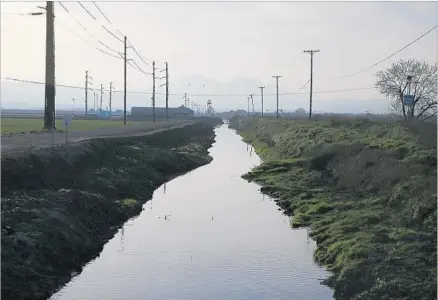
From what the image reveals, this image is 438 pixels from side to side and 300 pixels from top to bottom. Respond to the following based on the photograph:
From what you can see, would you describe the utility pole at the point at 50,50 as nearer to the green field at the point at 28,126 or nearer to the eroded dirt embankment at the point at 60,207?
the green field at the point at 28,126

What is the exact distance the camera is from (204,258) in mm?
18922

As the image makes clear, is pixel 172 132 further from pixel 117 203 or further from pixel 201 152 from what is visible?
pixel 117 203

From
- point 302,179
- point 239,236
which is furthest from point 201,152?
point 239,236

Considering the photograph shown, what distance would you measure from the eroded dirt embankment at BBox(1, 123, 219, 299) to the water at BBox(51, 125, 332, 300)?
1.89 ft

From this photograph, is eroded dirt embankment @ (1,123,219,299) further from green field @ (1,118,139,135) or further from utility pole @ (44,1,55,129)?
green field @ (1,118,139,135)

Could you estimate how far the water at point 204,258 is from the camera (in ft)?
50.9

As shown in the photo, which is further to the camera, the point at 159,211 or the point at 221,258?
the point at 159,211

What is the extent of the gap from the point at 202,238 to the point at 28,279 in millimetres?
8218

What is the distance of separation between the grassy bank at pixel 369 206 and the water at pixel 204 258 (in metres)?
0.87

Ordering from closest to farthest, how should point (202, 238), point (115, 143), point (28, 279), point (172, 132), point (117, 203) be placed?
1. point (28, 279)
2. point (202, 238)
3. point (117, 203)
4. point (115, 143)
5. point (172, 132)

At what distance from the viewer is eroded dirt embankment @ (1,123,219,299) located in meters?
15.3

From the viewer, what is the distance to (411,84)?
243ft

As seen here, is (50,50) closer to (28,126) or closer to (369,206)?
(28,126)

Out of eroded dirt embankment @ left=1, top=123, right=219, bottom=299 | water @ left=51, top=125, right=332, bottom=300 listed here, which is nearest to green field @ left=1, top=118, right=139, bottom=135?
eroded dirt embankment @ left=1, top=123, right=219, bottom=299
